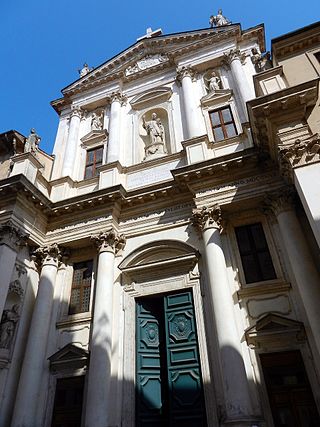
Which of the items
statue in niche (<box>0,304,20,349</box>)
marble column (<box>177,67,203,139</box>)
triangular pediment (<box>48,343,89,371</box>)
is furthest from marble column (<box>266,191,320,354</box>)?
statue in niche (<box>0,304,20,349</box>)

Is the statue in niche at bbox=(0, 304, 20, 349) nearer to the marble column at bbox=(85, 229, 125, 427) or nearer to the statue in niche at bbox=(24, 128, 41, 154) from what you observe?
the marble column at bbox=(85, 229, 125, 427)

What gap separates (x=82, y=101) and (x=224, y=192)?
9508 millimetres

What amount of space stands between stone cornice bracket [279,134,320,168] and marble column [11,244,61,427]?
7.44 meters

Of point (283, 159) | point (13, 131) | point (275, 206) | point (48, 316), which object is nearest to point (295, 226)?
point (275, 206)

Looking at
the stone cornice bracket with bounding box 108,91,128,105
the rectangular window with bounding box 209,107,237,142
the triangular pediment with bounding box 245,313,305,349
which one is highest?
the stone cornice bracket with bounding box 108,91,128,105

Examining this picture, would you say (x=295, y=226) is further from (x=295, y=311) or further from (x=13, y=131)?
(x=13, y=131)

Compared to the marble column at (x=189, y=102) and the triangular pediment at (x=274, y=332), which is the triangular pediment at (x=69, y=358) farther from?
the marble column at (x=189, y=102)

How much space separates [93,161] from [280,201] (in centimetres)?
781

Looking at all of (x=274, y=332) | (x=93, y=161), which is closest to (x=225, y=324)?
(x=274, y=332)

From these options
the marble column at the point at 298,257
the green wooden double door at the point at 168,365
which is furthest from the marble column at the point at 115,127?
the marble column at the point at 298,257

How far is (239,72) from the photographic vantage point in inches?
504

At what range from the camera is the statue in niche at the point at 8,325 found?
9.34m

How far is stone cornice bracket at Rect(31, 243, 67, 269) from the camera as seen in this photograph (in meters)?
10.8

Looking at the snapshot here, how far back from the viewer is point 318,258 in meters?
7.98
